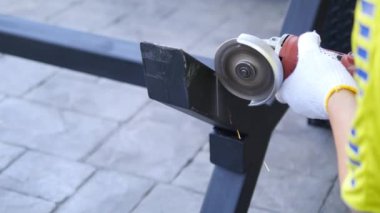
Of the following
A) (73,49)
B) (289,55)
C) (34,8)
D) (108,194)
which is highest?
(289,55)

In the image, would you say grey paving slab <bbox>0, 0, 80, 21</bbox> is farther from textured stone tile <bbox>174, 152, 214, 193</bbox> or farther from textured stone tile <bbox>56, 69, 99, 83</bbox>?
textured stone tile <bbox>174, 152, 214, 193</bbox>

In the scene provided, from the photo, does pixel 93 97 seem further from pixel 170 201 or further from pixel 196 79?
pixel 196 79

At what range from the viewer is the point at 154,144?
2674mm

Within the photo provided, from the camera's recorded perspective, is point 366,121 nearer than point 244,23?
Yes

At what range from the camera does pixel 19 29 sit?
2.04 metres

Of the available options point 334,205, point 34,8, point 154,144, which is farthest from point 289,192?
point 34,8

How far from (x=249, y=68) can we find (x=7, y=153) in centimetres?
139

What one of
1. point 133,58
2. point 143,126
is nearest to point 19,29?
point 133,58

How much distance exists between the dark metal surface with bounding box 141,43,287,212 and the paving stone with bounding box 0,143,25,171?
3.37 feet

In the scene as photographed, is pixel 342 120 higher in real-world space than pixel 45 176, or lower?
higher

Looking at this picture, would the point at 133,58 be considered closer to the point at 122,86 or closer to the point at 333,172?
the point at 333,172

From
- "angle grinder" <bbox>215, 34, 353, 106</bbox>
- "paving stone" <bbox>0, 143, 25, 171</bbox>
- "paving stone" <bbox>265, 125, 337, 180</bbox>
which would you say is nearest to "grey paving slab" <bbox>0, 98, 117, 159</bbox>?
"paving stone" <bbox>0, 143, 25, 171</bbox>

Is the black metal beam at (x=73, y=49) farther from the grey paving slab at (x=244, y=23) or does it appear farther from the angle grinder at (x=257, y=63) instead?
the grey paving slab at (x=244, y=23)

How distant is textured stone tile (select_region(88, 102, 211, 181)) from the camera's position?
2.56m
